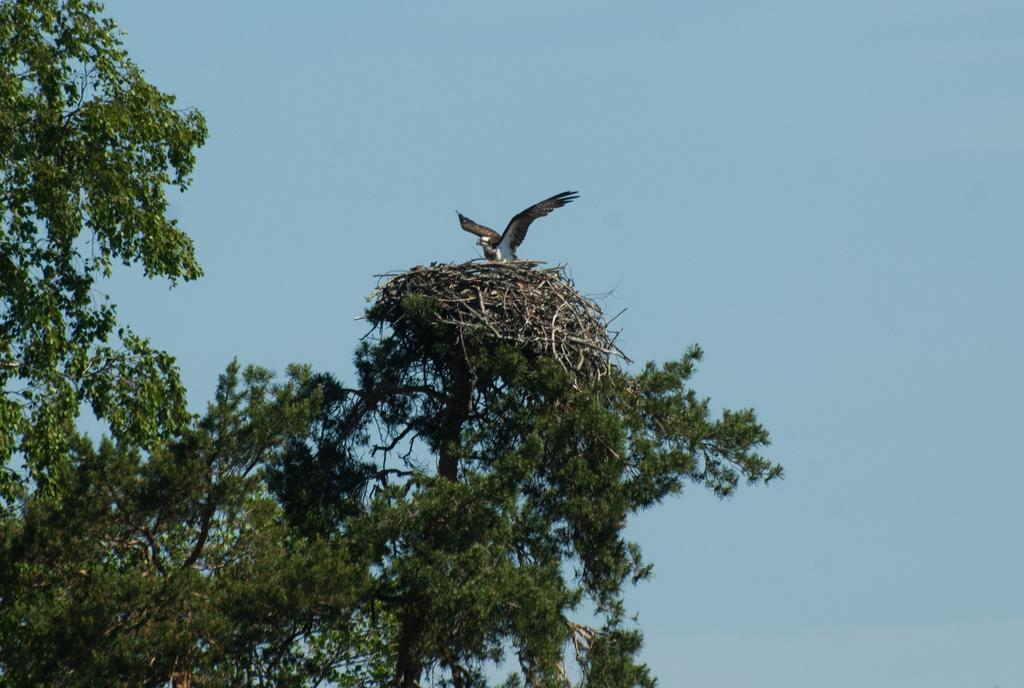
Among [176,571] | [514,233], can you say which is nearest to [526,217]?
[514,233]

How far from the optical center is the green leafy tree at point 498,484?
66.5ft

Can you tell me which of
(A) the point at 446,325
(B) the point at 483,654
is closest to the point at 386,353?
(A) the point at 446,325

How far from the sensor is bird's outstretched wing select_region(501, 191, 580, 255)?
78.9 feet

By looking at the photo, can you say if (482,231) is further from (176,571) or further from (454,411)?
(176,571)

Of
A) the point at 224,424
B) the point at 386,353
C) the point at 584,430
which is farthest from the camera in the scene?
the point at 386,353

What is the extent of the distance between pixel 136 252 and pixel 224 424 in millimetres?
2023

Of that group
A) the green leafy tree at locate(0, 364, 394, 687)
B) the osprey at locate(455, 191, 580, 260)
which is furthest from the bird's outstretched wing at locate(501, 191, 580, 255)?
the green leafy tree at locate(0, 364, 394, 687)

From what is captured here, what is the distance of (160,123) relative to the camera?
20.8 metres

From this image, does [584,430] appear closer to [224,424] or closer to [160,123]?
[224,424]

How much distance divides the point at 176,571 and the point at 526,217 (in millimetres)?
6863

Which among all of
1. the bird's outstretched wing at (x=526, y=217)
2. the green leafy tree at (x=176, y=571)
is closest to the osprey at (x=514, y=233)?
the bird's outstretched wing at (x=526, y=217)

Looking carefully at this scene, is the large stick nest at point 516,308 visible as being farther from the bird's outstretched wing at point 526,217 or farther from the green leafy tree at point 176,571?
the green leafy tree at point 176,571

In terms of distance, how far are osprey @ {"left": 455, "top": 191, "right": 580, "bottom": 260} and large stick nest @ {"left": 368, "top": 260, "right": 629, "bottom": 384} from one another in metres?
0.90

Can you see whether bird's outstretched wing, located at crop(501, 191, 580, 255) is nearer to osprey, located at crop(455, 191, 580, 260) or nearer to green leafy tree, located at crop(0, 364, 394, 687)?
osprey, located at crop(455, 191, 580, 260)
